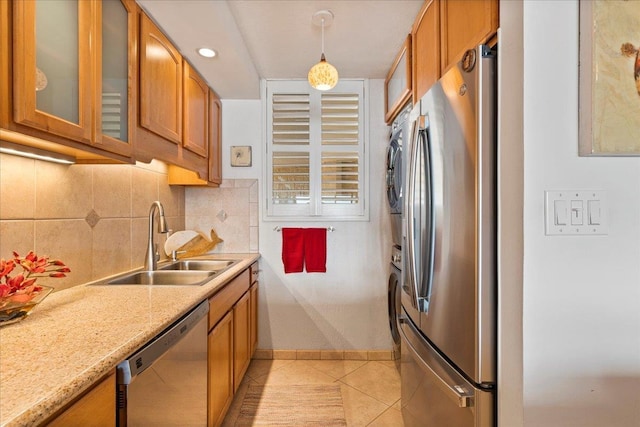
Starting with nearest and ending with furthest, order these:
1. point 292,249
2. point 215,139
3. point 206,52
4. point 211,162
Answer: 1. point 206,52
2. point 211,162
3. point 215,139
4. point 292,249

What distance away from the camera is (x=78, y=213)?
1475 millimetres

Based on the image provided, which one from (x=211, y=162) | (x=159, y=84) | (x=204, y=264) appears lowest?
(x=204, y=264)

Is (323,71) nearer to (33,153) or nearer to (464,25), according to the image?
(464,25)

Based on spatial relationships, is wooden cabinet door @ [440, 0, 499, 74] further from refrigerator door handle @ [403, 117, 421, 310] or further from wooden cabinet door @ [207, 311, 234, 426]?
wooden cabinet door @ [207, 311, 234, 426]

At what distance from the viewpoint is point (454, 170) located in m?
1.13

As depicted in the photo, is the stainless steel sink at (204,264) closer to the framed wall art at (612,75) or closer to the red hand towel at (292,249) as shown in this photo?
the red hand towel at (292,249)

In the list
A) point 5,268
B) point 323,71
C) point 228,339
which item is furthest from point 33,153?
point 323,71

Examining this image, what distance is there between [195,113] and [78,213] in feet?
3.18

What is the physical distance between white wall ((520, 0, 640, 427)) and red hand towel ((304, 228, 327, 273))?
179 centimetres

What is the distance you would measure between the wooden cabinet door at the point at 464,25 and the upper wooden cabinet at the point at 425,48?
55mm

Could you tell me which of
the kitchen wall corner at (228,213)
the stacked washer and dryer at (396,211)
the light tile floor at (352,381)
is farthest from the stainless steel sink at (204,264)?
the stacked washer and dryer at (396,211)

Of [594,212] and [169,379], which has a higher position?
[594,212]

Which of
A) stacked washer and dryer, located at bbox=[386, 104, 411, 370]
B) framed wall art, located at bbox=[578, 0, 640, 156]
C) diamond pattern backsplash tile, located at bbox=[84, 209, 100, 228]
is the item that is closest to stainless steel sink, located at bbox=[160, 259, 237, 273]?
diamond pattern backsplash tile, located at bbox=[84, 209, 100, 228]

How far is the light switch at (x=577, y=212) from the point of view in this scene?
3.18 feet
